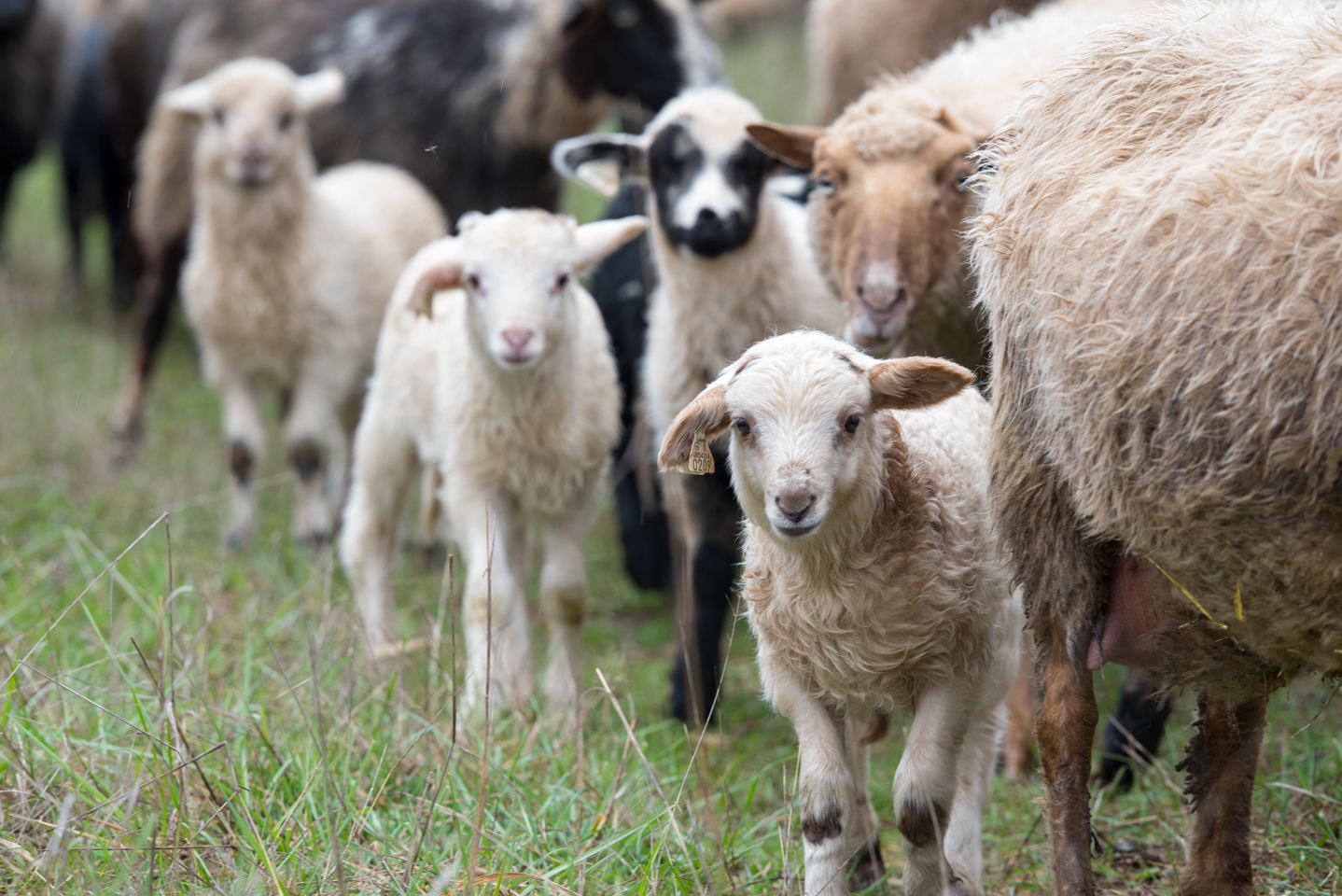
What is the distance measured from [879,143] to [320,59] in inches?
160

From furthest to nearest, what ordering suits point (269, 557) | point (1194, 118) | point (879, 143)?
point (269, 557), point (879, 143), point (1194, 118)

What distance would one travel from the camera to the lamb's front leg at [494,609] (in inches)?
149

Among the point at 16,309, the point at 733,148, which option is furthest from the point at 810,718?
the point at 16,309

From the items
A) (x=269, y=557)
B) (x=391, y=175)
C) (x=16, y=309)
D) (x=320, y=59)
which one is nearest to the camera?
(x=269, y=557)

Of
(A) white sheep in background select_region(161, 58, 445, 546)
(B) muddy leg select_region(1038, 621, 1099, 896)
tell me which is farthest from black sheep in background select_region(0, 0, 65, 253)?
(B) muddy leg select_region(1038, 621, 1099, 896)

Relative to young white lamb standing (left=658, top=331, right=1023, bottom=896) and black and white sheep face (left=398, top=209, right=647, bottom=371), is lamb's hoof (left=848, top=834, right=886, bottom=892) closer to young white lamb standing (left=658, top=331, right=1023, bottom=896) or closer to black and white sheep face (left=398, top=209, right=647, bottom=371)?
young white lamb standing (left=658, top=331, right=1023, bottom=896)

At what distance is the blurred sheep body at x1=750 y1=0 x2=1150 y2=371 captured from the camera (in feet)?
11.3

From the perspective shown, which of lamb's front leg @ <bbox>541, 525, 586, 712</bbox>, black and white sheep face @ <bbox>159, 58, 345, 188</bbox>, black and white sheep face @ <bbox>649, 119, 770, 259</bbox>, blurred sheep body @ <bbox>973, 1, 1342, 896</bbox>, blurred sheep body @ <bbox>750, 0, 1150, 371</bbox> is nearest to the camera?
blurred sheep body @ <bbox>973, 1, 1342, 896</bbox>

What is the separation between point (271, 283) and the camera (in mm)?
5414

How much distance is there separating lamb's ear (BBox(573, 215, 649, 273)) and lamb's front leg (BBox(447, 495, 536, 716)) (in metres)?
0.77

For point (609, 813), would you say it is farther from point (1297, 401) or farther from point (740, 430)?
point (1297, 401)

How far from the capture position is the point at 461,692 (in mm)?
3746

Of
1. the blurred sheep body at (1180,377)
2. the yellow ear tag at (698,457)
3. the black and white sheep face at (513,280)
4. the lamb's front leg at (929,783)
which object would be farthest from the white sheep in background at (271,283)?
the blurred sheep body at (1180,377)

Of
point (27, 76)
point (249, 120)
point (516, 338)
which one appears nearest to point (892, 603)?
Result: point (516, 338)
